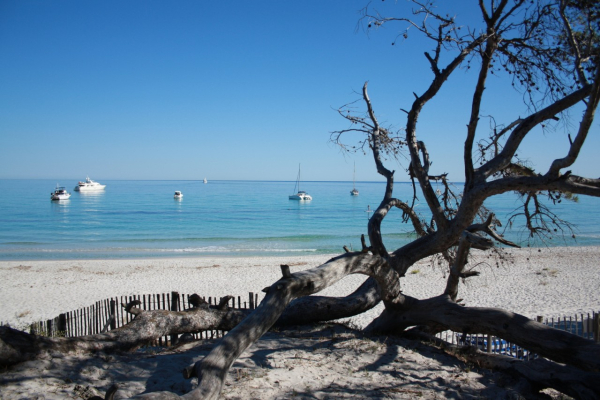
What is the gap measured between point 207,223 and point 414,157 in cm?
4950

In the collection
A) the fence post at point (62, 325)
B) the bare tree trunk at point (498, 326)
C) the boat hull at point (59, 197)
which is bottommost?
the boat hull at point (59, 197)

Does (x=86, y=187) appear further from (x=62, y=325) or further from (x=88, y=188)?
(x=62, y=325)

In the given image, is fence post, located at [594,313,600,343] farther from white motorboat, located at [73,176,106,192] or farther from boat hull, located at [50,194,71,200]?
white motorboat, located at [73,176,106,192]

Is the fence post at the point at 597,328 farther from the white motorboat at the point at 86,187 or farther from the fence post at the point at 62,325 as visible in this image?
the white motorboat at the point at 86,187

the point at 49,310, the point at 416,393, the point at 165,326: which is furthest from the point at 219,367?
the point at 49,310

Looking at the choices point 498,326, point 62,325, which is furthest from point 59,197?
point 498,326

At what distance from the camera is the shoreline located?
15266 mm

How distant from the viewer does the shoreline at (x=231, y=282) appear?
1527 cm

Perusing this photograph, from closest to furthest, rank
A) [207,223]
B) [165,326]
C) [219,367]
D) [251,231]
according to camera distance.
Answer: [219,367] < [165,326] < [251,231] < [207,223]

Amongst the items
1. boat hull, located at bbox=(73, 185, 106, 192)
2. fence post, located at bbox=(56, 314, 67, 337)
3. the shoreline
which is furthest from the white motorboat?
fence post, located at bbox=(56, 314, 67, 337)

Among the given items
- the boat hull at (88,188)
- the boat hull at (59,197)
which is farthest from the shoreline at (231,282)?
the boat hull at (88,188)

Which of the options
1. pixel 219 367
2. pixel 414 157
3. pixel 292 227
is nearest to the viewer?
pixel 219 367

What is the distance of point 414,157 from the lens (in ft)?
23.7

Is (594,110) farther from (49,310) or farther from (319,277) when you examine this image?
(49,310)
